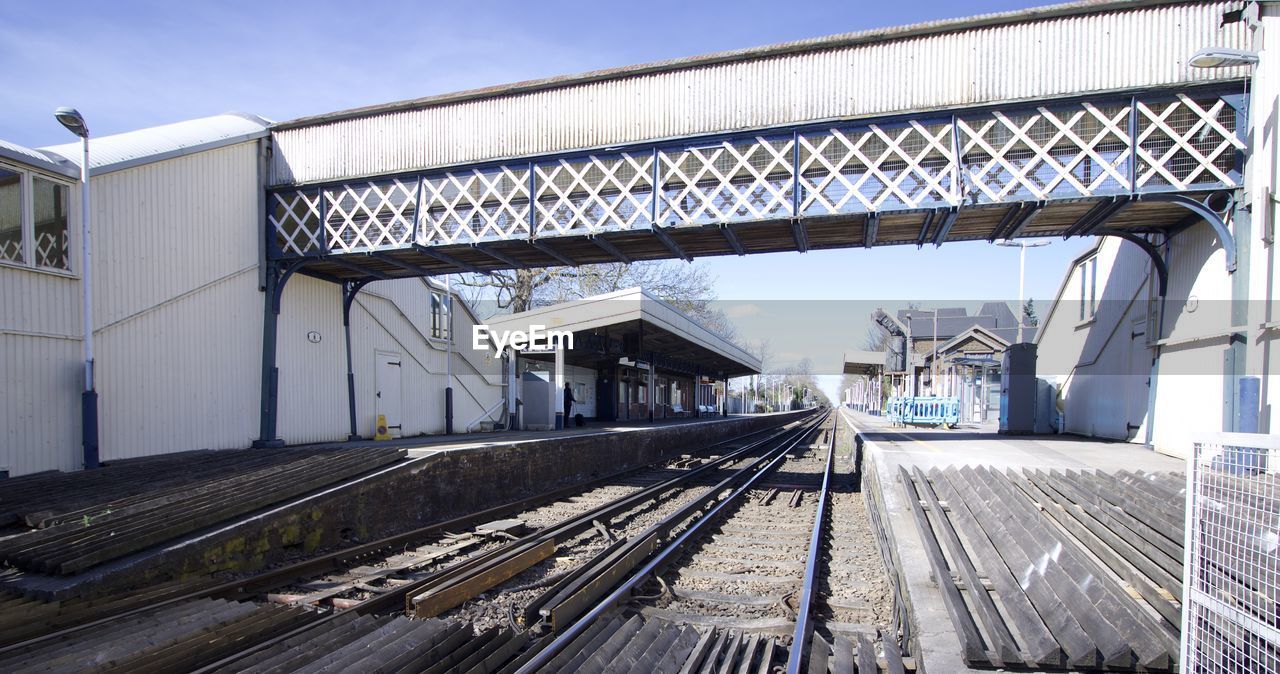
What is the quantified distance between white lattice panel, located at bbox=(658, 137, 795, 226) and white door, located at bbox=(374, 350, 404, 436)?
28.5 feet

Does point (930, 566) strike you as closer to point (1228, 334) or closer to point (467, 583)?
point (467, 583)

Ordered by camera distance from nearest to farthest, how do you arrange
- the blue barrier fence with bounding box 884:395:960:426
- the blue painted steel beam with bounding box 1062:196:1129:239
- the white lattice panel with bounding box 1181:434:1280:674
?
1. the white lattice panel with bounding box 1181:434:1280:674
2. the blue painted steel beam with bounding box 1062:196:1129:239
3. the blue barrier fence with bounding box 884:395:960:426

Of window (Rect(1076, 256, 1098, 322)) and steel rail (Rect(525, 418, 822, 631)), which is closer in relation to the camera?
steel rail (Rect(525, 418, 822, 631))

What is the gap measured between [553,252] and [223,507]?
7758mm

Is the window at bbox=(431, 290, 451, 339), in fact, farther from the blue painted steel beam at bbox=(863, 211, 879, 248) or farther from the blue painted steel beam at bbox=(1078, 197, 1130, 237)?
the blue painted steel beam at bbox=(1078, 197, 1130, 237)

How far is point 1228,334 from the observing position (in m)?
9.38

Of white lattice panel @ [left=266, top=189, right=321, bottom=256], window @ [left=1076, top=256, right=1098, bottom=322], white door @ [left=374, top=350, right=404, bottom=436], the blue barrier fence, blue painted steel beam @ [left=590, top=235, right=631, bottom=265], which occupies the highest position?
white lattice panel @ [left=266, top=189, right=321, bottom=256]

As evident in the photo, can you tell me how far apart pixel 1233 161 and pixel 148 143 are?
57.9 ft

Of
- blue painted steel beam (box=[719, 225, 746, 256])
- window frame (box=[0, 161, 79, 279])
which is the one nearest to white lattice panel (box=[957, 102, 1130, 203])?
blue painted steel beam (box=[719, 225, 746, 256])

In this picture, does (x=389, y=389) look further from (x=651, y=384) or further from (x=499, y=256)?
Answer: (x=651, y=384)

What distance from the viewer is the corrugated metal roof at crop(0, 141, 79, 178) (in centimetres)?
871

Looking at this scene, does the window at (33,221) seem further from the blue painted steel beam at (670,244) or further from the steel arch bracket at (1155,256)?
the steel arch bracket at (1155,256)

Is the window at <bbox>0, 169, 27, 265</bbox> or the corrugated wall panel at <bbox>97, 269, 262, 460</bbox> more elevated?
the window at <bbox>0, 169, 27, 265</bbox>

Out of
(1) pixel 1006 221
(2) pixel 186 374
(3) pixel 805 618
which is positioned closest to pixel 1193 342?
(1) pixel 1006 221
